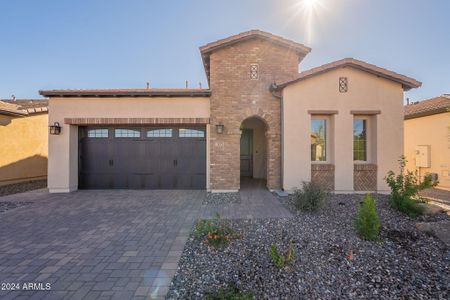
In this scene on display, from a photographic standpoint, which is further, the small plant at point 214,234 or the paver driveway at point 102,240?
the small plant at point 214,234

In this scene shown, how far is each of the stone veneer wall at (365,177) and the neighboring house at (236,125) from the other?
0.04 m

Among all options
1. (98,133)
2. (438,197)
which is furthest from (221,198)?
(438,197)

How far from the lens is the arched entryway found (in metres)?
11.7

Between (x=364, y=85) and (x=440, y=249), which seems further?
(x=364, y=85)

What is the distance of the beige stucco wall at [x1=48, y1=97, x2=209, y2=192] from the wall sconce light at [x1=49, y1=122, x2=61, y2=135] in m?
0.13

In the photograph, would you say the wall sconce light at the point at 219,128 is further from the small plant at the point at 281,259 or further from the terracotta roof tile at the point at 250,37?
the small plant at the point at 281,259

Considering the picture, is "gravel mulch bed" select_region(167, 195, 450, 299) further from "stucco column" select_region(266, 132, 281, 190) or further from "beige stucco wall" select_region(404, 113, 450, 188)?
"beige stucco wall" select_region(404, 113, 450, 188)

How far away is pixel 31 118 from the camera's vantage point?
37.4 feet

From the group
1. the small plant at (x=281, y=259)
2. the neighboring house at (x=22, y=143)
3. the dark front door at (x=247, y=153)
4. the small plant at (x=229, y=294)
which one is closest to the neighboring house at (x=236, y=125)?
the dark front door at (x=247, y=153)

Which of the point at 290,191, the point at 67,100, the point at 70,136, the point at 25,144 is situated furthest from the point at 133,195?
the point at 25,144

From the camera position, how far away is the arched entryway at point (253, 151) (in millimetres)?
11719

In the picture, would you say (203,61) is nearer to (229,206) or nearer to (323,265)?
(229,206)

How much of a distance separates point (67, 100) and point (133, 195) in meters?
4.85

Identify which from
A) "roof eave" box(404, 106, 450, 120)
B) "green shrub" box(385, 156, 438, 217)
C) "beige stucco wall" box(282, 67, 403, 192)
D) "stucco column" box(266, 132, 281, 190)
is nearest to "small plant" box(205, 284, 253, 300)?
"green shrub" box(385, 156, 438, 217)
